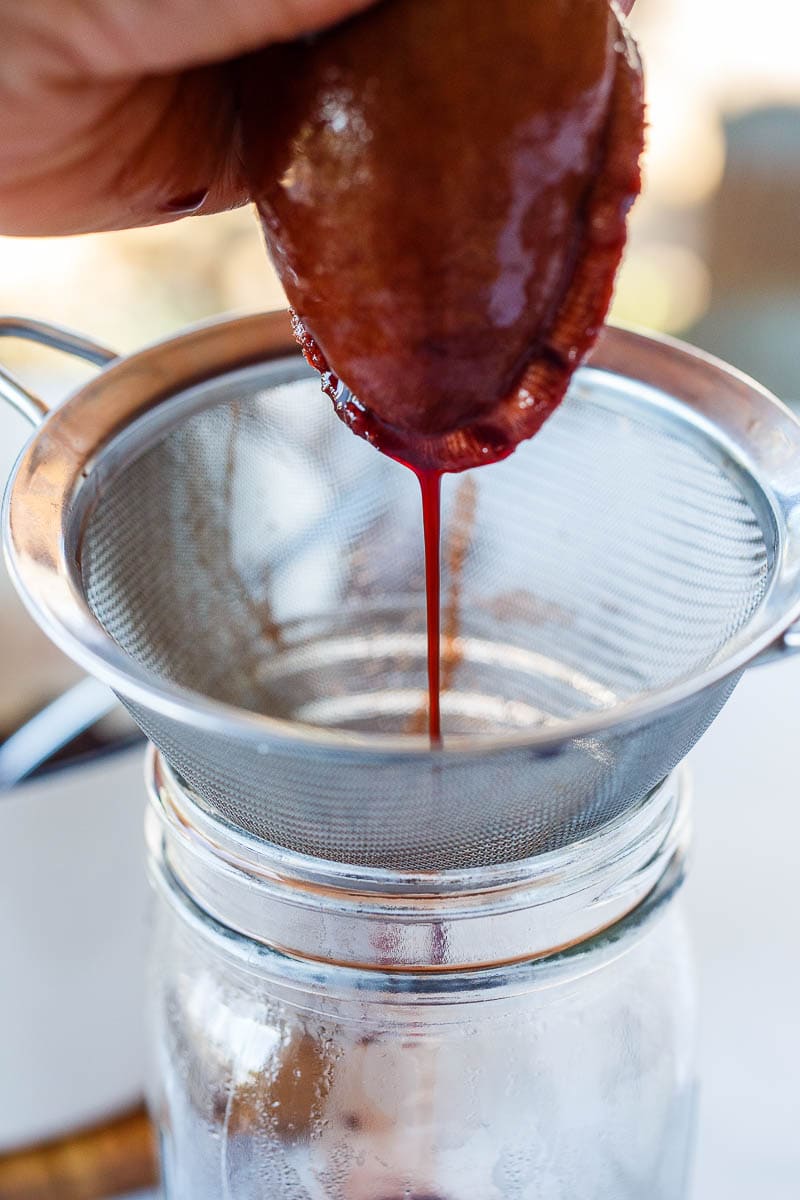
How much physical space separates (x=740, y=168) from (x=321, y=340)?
6.14ft

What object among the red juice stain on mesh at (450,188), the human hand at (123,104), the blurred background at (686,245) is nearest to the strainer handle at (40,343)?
the human hand at (123,104)

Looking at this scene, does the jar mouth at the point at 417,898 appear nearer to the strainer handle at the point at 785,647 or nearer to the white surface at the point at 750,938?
the strainer handle at the point at 785,647

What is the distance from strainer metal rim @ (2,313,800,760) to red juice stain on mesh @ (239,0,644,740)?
11cm

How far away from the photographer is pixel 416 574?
854 mm

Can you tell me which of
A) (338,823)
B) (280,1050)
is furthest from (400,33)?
(280,1050)

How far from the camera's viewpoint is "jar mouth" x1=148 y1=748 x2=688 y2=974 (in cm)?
55

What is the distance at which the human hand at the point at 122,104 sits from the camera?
1.32 feet

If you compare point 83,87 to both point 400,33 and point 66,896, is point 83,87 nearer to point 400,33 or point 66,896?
point 400,33

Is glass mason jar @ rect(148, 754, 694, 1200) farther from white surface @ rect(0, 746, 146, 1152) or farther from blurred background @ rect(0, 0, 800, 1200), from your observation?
blurred background @ rect(0, 0, 800, 1200)

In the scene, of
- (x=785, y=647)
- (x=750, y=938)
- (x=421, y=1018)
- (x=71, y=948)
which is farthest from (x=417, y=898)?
(x=750, y=938)

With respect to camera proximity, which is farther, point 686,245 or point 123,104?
point 686,245

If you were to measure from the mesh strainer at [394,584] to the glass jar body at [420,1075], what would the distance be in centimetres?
6

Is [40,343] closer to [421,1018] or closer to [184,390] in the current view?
[184,390]

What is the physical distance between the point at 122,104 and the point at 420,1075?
39 cm
